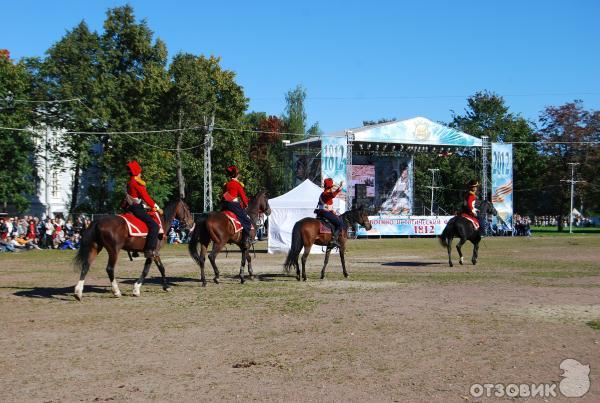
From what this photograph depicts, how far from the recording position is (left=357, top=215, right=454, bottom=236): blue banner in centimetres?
5222

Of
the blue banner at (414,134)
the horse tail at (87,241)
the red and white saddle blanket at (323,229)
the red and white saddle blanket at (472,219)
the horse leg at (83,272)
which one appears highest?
the blue banner at (414,134)

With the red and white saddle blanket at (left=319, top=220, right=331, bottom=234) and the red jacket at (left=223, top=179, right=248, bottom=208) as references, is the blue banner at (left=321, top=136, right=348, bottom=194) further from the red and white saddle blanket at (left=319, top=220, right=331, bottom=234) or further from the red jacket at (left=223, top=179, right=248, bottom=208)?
the red jacket at (left=223, top=179, right=248, bottom=208)

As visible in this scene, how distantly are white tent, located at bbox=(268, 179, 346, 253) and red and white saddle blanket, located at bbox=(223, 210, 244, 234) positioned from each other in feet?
42.2

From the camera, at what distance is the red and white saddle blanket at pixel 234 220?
1738cm

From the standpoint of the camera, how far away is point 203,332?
34.1ft

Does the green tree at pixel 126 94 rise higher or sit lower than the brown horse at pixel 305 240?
higher

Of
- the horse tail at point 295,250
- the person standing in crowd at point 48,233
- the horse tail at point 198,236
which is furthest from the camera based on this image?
the person standing in crowd at point 48,233

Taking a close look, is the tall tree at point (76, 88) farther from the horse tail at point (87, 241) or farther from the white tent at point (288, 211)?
the horse tail at point (87, 241)

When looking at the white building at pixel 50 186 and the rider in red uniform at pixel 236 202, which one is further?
the white building at pixel 50 186

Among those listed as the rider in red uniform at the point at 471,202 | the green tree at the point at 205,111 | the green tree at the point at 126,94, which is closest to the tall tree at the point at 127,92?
the green tree at the point at 126,94

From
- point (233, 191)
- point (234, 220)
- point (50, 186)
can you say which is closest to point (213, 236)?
point (234, 220)

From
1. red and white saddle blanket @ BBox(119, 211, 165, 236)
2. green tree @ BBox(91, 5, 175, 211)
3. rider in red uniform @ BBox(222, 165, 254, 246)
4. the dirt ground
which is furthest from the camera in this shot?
green tree @ BBox(91, 5, 175, 211)

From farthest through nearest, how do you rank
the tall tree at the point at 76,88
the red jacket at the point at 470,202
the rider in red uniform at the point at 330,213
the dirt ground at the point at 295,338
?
the tall tree at the point at 76,88, the red jacket at the point at 470,202, the rider in red uniform at the point at 330,213, the dirt ground at the point at 295,338

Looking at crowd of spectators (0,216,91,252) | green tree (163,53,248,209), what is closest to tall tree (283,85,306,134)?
green tree (163,53,248,209)
